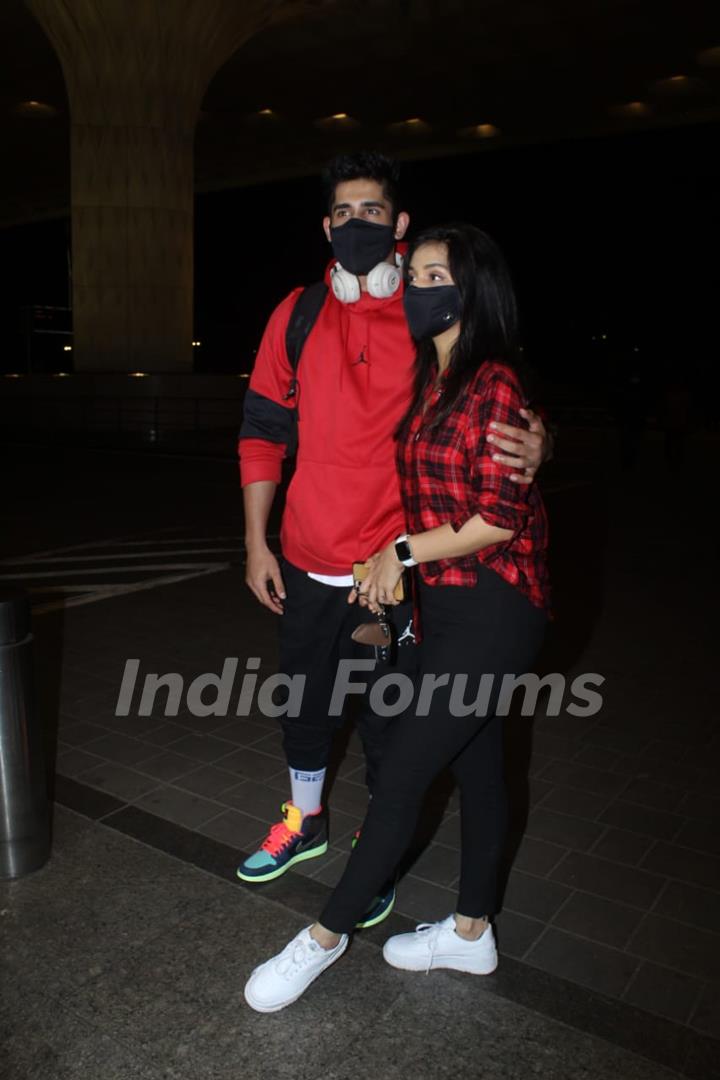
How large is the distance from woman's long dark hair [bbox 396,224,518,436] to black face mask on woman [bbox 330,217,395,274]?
38 cm

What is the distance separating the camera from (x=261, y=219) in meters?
55.9

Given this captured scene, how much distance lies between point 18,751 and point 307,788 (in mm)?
1021

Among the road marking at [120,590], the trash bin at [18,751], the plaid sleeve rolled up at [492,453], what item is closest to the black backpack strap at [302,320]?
the plaid sleeve rolled up at [492,453]

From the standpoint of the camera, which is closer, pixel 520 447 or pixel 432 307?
pixel 520 447

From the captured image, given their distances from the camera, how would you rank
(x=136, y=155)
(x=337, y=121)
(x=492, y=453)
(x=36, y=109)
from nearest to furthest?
(x=492, y=453), (x=136, y=155), (x=36, y=109), (x=337, y=121)

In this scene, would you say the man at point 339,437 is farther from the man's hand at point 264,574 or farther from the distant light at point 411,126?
the distant light at point 411,126

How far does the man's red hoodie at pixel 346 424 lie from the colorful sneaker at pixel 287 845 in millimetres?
1009

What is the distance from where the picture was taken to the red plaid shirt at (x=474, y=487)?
2.22 meters

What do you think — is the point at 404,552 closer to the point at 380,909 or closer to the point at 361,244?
the point at 361,244

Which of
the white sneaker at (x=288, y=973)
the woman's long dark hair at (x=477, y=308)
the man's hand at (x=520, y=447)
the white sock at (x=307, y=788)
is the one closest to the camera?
the man's hand at (x=520, y=447)

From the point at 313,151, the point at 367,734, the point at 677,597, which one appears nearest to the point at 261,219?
the point at 313,151

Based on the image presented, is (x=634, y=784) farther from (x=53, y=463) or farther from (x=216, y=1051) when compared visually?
(x=53, y=463)

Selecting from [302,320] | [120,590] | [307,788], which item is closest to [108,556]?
[120,590]

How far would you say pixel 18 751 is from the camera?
126 inches
